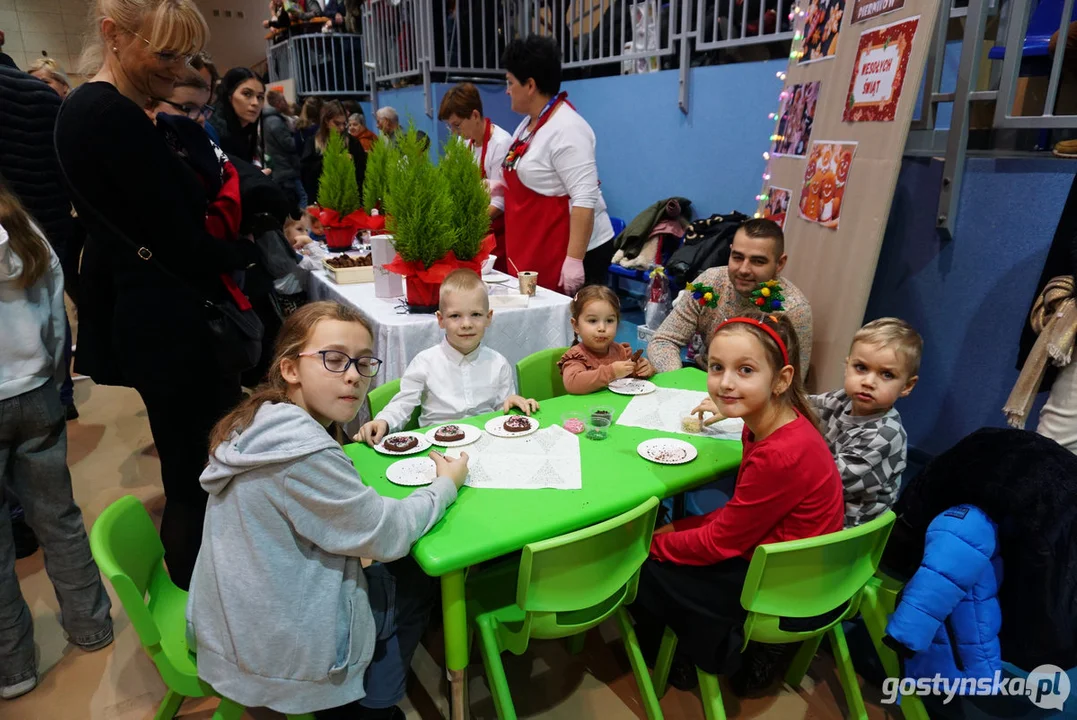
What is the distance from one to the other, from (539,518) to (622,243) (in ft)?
13.6

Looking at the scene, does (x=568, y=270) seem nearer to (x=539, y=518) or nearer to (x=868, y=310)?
(x=868, y=310)

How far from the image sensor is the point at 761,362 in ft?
5.47

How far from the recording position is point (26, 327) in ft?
6.14

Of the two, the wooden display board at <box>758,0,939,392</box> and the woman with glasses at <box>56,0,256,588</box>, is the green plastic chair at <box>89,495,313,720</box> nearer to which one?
the woman with glasses at <box>56,0,256,588</box>

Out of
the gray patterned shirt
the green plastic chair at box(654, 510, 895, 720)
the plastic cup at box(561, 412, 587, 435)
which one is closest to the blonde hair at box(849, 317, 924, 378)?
the gray patterned shirt

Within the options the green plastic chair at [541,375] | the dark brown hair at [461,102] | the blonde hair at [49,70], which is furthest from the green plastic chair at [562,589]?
the blonde hair at [49,70]

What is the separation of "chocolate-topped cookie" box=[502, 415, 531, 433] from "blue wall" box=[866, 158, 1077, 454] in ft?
5.47

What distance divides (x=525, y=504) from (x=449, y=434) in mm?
405

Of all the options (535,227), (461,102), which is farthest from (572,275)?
(461,102)

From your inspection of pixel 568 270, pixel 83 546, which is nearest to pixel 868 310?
pixel 568 270

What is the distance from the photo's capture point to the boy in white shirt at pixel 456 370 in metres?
2.28

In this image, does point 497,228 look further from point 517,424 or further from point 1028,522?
point 1028,522

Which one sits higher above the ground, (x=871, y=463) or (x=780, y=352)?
(x=780, y=352)

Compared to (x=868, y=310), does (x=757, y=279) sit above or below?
above
